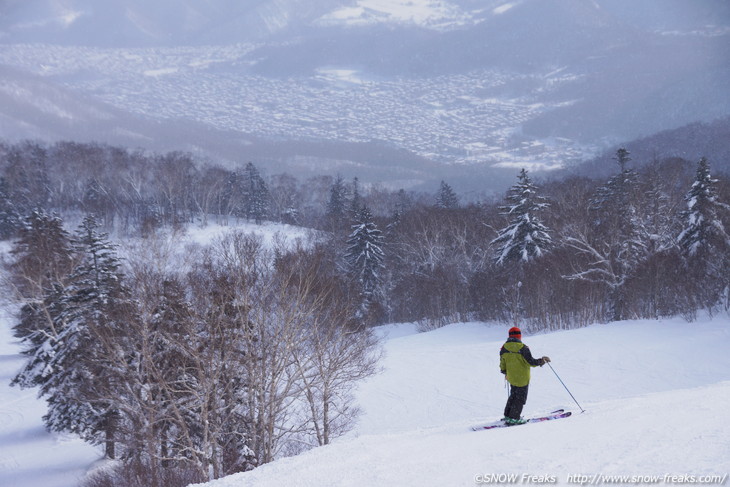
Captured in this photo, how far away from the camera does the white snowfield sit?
17.0 ft

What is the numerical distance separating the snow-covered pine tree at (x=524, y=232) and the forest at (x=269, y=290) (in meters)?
0.15

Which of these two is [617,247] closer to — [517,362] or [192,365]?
[517,362]

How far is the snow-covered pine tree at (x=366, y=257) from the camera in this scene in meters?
47.4

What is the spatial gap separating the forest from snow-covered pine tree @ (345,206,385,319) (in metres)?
0.16

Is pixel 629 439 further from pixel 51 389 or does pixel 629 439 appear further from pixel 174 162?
pixel 174 162

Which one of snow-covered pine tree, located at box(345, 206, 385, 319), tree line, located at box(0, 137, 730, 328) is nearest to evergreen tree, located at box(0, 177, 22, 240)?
tree line, located at box(0, 137, 730, 328)

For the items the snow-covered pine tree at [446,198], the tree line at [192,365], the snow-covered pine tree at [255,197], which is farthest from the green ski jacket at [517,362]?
the snow-covered pine tree at [255,197]

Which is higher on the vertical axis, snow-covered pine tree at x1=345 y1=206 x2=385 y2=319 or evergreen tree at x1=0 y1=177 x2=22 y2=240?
evergreen tree at x1=0 y1=177 x2=22 y2=240

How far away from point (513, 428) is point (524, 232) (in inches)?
1251

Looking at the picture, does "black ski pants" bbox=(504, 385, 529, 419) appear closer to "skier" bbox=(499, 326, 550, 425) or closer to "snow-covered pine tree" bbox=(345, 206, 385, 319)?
"skier" bbox=(499, 326, 550, 425)

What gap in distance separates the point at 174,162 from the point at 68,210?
18753 millimetres

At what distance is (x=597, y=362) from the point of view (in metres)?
23.0

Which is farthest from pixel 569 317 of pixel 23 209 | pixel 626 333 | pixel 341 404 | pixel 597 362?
pixel 23 209

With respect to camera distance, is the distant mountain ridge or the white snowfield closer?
the white snowfield
